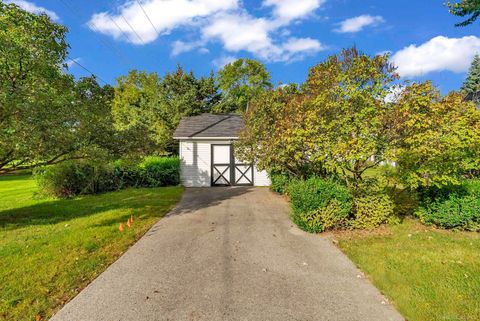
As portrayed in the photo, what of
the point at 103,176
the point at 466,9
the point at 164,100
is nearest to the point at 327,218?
the point at 466,9

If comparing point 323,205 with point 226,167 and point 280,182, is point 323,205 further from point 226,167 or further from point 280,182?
point 226,167

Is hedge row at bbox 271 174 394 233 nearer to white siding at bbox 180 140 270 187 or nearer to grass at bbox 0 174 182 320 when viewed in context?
grass at bbox 0 174 182 320

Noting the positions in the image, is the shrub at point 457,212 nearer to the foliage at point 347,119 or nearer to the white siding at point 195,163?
the foliage at point 347,119

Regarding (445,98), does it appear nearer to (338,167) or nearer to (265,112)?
(338,167)

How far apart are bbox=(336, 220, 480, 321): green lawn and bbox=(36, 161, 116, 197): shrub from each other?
1007 centimetres

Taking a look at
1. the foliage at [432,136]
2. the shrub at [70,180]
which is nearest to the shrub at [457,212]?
the foliage at [432,136]

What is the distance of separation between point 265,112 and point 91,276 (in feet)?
24.7

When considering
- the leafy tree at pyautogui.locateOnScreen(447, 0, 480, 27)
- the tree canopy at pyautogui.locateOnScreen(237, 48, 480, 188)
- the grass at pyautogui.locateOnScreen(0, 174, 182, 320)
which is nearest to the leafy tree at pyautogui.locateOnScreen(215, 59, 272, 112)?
the grass at pyautogui.locateOnScreen(0, 174, 182, 320)

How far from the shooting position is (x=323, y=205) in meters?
6.23

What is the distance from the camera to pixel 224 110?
2825 centimetres

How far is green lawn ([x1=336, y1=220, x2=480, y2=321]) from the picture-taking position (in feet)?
10.7

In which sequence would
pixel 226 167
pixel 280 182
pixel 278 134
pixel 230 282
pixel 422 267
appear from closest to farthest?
1. pixel 230 282
2. pixel 422 267
3. pixel 278 134
4. pixel 280 182
5. pixel 226 167

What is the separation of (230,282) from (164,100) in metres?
21.7

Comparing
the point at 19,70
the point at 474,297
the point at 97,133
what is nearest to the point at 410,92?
the point at 474,297
